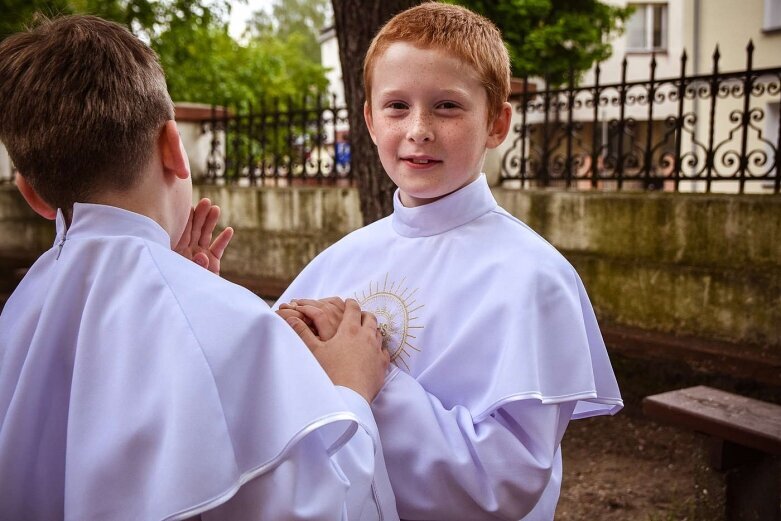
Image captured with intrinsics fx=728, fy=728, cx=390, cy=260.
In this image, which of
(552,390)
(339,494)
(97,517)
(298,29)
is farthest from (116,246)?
(298,29)

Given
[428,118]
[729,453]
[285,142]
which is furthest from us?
[285,142]

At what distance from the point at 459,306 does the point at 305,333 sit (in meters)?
0.37

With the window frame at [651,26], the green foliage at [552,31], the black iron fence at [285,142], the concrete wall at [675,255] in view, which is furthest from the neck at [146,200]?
the window frame at [651,26]

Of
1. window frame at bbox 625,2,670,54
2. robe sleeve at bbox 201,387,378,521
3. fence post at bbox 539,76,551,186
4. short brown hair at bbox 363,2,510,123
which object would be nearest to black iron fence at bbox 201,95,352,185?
fence post at bbox 539,76,551,186

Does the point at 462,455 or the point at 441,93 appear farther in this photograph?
the point at 441,93

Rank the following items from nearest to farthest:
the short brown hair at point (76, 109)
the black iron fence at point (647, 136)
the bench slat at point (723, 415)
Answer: the short brown hair at point (76, 109) → the bench slat at point (723, 415) → the black iron fence at point (647, 136)

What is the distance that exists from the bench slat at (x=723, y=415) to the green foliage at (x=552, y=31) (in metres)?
15.0

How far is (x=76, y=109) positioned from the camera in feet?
4.16

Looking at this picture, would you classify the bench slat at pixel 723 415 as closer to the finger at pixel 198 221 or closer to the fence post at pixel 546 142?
the finger at pixel 198 221

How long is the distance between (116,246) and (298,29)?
5194 cm

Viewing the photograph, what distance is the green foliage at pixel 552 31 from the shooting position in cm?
1783

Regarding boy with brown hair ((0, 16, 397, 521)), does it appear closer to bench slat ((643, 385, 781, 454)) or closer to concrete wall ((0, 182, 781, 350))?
bench slat ((643, 385, 781, 454))

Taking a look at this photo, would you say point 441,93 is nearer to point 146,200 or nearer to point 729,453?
point 146,200

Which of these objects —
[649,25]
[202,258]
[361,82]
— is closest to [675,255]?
[361,82]
